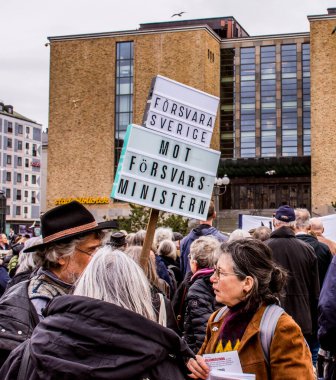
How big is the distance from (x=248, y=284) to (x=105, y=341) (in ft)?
4.42

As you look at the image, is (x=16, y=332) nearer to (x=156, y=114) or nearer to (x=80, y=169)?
(x=156, y=114)

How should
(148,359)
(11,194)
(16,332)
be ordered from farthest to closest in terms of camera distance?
(11,194), (16,332), (148,359)

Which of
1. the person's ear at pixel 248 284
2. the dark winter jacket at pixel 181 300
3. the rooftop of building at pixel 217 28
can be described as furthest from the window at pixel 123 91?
the person's ear at pixel 248 284

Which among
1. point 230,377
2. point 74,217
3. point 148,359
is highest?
point 74,217

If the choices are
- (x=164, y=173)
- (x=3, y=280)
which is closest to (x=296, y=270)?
(x=164, y=173)

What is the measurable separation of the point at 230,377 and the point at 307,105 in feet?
219

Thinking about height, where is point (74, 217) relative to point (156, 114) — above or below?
below

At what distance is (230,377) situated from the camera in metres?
3.09

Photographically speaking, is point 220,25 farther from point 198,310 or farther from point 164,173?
point 198,310

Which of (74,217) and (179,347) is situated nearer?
(179,347)

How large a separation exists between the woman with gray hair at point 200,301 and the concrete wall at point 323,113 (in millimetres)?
53374

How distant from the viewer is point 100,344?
2455mm

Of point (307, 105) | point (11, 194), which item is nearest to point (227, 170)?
point (307, 105)

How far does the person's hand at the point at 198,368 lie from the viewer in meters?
2.91
